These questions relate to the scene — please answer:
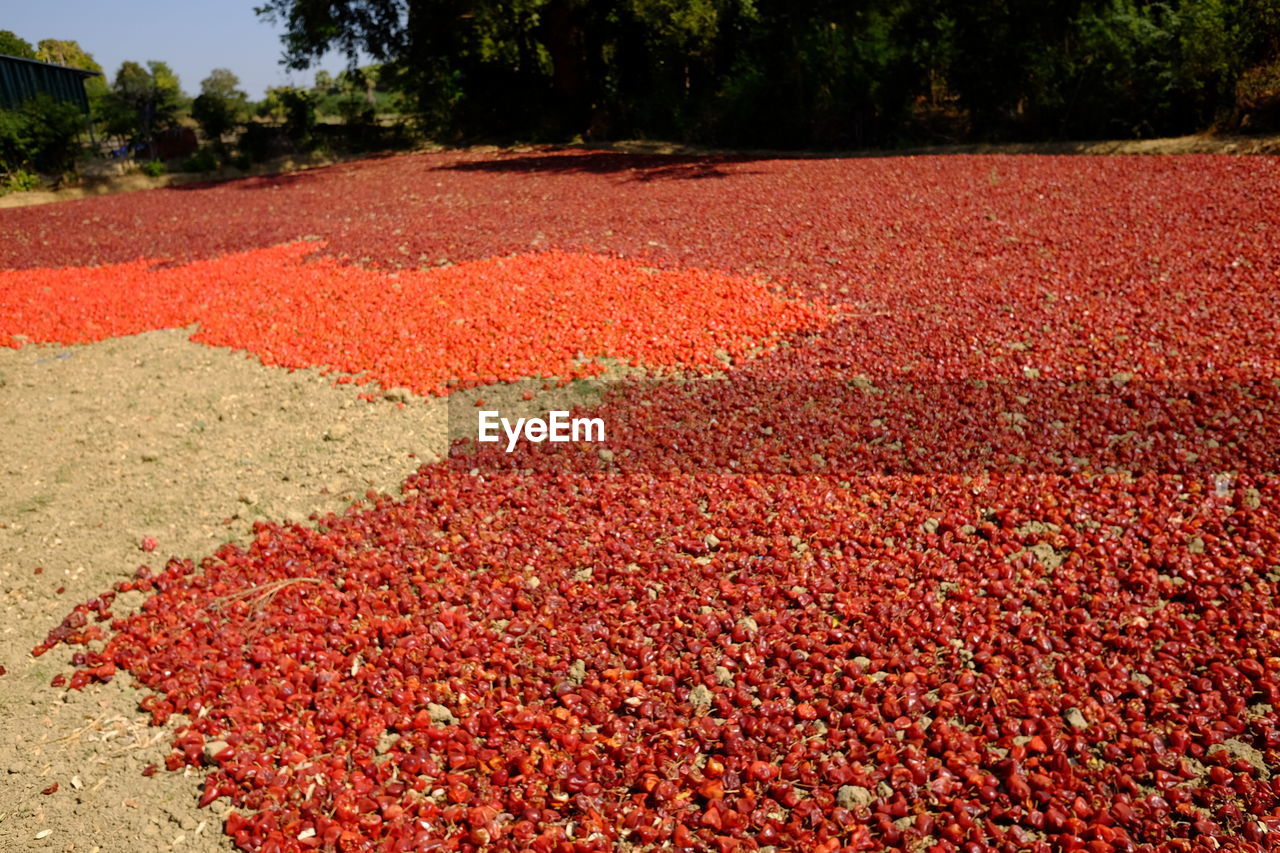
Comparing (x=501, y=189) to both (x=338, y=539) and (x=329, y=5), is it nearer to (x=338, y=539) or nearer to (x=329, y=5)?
(x=329, y=5)

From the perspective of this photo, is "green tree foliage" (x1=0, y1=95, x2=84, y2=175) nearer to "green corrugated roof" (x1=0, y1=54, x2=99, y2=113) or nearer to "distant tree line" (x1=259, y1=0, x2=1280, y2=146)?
"green corrugated roof" (x1=0, y1=54, x2=99, y2=113)

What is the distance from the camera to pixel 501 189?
1694cm

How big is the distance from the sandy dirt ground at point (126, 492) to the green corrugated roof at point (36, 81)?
15.2 meters

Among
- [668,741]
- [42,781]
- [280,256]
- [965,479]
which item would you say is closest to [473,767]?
[668,741]

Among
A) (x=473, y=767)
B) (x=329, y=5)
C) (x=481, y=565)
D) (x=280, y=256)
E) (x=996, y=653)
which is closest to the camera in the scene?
(x=473, y=767)

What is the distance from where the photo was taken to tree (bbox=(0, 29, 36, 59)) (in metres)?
14.3

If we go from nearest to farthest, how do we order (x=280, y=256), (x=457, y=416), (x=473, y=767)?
(x=473, y=767), (x=457, y=416), (x=280, y=256)

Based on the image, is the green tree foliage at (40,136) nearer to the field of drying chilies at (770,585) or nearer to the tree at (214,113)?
the tree at (214,113)

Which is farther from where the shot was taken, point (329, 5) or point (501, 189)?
point (329, 5)

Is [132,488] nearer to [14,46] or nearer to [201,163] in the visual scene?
[14,46]

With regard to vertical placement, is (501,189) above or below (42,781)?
above

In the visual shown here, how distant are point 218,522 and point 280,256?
24.9 ft

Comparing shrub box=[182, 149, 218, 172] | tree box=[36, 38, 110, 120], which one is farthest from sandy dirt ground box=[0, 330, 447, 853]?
shrub box=[182, 149, 218, 172]

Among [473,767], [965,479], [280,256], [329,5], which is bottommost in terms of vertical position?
[473,767]
